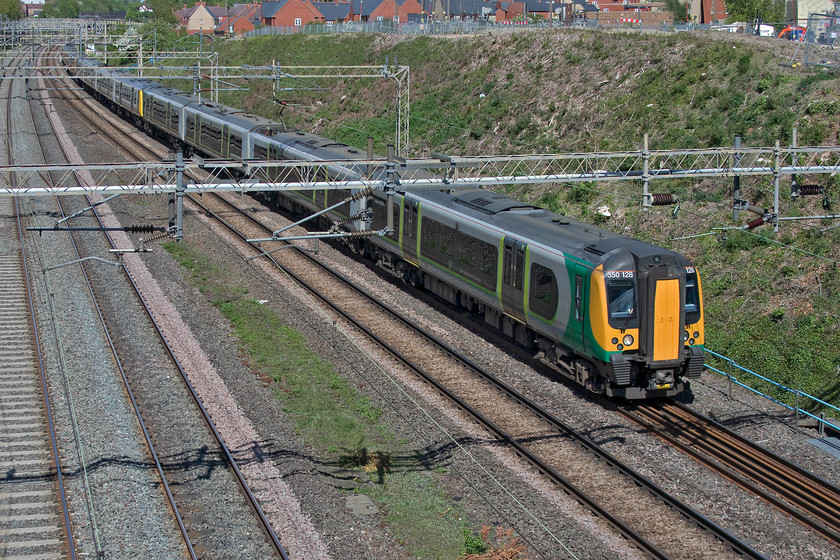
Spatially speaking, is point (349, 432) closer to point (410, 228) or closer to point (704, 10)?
point (410, 228)

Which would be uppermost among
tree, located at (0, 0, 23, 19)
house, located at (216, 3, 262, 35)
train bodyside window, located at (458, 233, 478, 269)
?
tree, located at (0, 0, 23, 19)

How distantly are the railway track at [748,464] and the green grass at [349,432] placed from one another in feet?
14.3

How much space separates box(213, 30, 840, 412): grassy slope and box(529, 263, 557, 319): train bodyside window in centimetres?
515

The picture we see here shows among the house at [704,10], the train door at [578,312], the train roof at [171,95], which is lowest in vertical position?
the train door at [578,312]

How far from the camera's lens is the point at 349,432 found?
1599 centimetres

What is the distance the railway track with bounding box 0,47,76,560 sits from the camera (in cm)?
1216

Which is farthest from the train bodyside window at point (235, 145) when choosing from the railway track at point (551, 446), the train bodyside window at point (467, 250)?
the train bodyside window at point (467, 250)

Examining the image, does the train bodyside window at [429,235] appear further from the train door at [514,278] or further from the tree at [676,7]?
the tree at [676,7]

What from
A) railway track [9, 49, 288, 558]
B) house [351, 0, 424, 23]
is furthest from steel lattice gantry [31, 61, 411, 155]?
house [351, 0, 424, 23]

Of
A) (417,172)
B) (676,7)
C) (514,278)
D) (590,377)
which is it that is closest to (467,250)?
(514,278)

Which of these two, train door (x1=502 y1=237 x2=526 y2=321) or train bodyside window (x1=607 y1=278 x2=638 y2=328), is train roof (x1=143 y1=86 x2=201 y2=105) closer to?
train door (x1=502 y1=237 x2=526 y2=321)

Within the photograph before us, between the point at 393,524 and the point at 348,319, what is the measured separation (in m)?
9.47

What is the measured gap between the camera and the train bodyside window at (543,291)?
1759 cm

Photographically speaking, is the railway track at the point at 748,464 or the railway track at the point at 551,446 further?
the railway track at the point at 748,464
